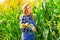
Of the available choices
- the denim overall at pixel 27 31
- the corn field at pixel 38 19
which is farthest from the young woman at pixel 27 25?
the corn field at pixel 38 19

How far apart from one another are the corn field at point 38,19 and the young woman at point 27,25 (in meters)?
0.22

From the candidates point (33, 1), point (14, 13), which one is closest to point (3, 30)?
point (14, 13)

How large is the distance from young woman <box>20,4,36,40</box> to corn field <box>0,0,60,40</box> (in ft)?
0.73

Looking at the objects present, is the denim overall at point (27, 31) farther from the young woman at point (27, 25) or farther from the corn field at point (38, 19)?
the corn field at point (38, 19)

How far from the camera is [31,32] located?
326cm

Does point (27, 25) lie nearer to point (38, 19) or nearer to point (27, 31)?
point (27, 31)

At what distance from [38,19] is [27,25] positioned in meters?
0.39

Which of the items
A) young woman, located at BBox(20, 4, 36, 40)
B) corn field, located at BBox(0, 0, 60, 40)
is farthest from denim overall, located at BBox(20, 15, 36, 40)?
corn field, located at BBox(0, 0, 60, 40)

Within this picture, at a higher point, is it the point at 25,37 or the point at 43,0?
Result: the point at 43,0

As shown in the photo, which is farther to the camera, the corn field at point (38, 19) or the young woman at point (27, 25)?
the corn field at point (38, 19)

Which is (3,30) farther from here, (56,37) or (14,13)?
(56,37)

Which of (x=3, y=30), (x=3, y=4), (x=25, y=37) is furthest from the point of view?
(x=3, y=4)

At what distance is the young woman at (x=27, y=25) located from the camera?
10.7 feet

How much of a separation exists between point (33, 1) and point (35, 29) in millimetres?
754
